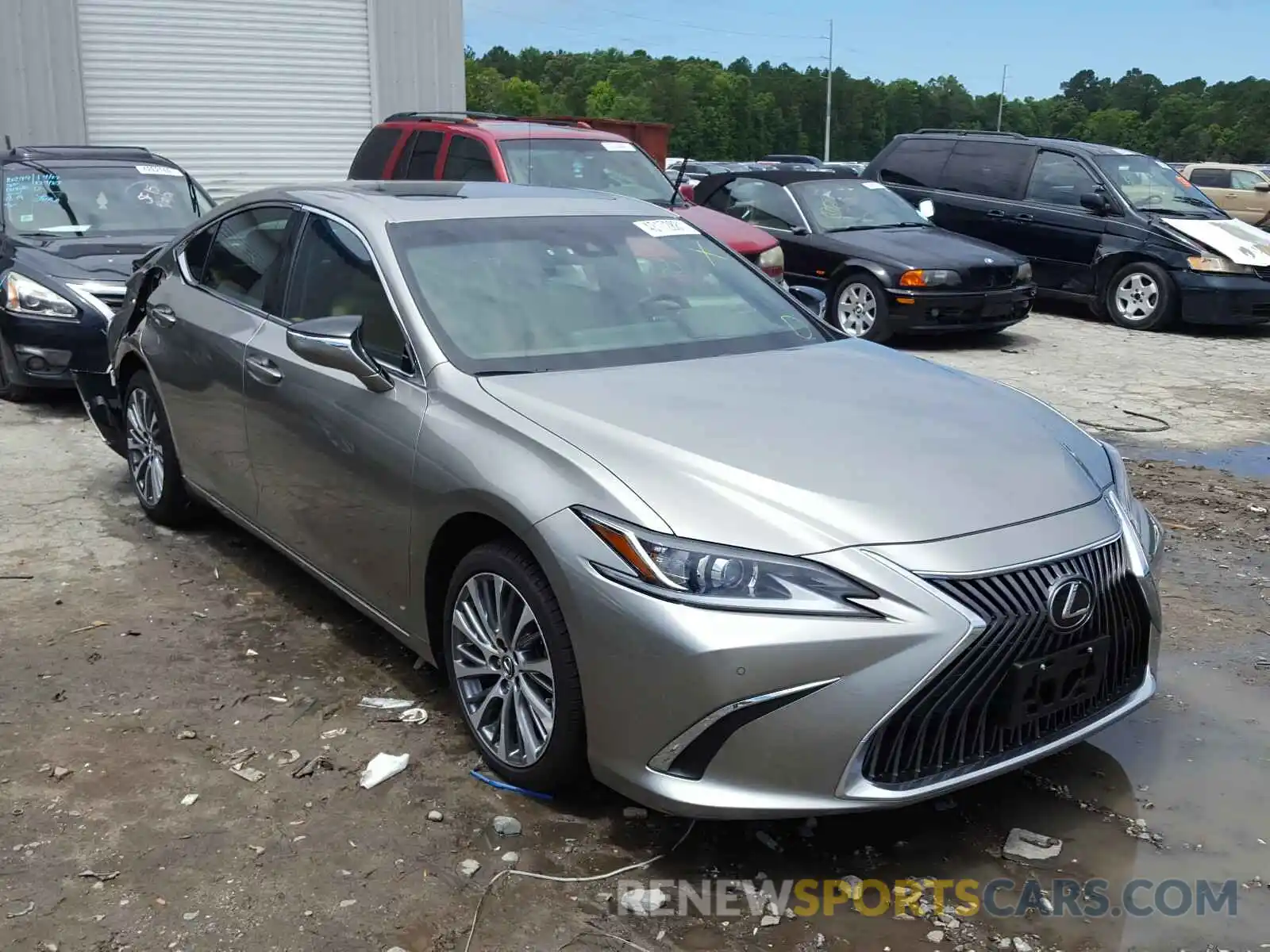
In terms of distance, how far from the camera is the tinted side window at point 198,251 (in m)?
5.53

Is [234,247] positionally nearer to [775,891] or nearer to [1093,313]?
[775,891]

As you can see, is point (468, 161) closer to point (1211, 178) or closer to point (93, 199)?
point (93, 199)

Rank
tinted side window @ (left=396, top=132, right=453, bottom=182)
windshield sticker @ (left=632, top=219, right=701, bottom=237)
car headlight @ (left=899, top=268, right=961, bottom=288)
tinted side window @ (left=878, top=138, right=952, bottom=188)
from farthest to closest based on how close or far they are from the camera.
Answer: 1. tinted side window @ (left=878, top=138, right=952, bottom=188)
2. car headlight @ (left=899, top=268, right=961, bottom=288)
3. tinted side window @ (left=396, top=132, right=453, bottom=182)
4. windshield sticker @ (left=632, top=219, right=701, bottom=237)

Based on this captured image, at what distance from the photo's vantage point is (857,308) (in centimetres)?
1166

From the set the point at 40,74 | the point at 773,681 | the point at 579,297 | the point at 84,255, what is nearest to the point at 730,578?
the point at 773,681

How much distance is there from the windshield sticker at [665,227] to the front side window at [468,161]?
534 centimetres

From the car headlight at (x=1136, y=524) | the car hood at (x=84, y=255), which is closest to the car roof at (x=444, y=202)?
the car headlight at (x=1136, y=524)

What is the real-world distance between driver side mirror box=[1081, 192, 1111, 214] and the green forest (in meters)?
50.7

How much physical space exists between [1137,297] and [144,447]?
10.5m

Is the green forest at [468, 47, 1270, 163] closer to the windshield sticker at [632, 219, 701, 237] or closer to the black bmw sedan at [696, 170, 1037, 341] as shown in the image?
the black bmw sedan at [696, 170, 1037, 341]

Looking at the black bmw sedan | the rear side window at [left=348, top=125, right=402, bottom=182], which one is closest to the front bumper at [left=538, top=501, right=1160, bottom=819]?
the black bmw sedan

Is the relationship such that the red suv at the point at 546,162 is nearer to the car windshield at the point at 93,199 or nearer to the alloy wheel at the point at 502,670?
the car windshield at the point at 93,199

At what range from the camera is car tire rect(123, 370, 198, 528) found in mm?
5695

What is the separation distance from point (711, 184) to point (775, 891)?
1067cm
